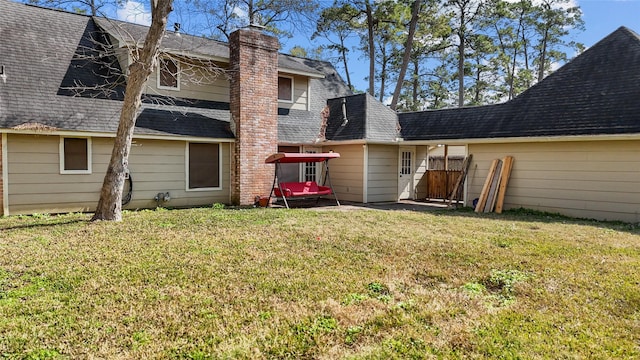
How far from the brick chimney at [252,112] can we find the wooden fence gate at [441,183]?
6118 mm

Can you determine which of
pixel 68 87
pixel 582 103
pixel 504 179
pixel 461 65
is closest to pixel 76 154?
pixel 68 87

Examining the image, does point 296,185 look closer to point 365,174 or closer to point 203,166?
point 365,174

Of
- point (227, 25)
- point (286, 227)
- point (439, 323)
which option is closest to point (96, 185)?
point (286, 227)

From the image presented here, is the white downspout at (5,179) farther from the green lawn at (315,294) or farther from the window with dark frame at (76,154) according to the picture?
the green lawn at (315,294)

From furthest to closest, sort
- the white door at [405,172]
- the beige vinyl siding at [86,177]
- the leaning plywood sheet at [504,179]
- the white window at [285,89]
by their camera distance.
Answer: the white window at [285,89] → the white door at [405,172] → the leaning plywood sheet at [504,179] → the beige vinyl siding at [86,177]

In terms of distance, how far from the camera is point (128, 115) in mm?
8328

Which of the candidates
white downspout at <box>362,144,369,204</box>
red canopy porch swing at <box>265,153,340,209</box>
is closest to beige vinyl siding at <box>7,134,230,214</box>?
red canopy porch swing at <box>265,153,340,209</box>

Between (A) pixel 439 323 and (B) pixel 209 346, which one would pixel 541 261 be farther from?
(B) pixel 209 346

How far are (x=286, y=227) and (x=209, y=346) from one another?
187 inches

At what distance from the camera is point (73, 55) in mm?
11273

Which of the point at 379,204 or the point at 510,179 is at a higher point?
the point at 510,179

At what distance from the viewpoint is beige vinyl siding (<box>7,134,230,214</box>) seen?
9.03 m

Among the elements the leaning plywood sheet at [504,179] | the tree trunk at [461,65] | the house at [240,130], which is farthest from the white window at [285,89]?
the tree trunk at [461,65]

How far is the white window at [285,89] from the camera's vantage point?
14.6 meters
